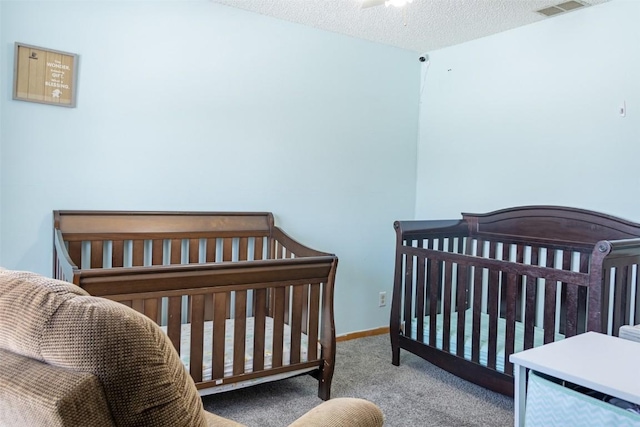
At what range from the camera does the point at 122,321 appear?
67 centimetres

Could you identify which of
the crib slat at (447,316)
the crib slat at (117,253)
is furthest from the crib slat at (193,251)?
the crib slat at (447,316)

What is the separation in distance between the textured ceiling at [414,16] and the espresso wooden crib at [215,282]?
1.31 meters

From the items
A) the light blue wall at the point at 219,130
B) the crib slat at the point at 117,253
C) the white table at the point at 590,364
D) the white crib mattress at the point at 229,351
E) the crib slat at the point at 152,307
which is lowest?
the white crib mattress at the point at 229,351

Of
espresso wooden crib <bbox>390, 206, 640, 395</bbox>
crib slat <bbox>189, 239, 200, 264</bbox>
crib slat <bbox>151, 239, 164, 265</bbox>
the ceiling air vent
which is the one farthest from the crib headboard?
crib slat <bbox>151, 239, 164, 265</bbox>

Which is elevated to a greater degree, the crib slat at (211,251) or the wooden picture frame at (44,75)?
the wooden picture frame at (44,75)

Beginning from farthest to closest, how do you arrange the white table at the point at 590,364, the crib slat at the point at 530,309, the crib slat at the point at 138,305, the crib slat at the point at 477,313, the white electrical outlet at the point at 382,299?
the white electrical outlet at the point at 382,299 → the crib slat at the point at 477,313 → the crib slat at the point at 530,309 → the crib slat at the point at 138,305 → the white table at the point at 590,364

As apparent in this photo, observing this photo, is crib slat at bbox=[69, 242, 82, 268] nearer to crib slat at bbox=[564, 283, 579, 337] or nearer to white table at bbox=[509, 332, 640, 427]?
white table at bbox=[509, 332, 640, 427]

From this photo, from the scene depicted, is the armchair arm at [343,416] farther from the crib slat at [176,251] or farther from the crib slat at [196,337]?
the crib slat at [176,251]

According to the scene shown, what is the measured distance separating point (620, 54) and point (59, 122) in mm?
3051

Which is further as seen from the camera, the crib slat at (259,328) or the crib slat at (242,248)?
the crib slat at (242,248)

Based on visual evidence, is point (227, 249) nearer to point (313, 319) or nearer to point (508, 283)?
point (313, 319)

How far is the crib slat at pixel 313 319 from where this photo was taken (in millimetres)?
2336

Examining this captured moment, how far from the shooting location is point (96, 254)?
7.95ft

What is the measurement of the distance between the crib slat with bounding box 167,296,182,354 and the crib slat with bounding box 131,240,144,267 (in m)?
0.68
